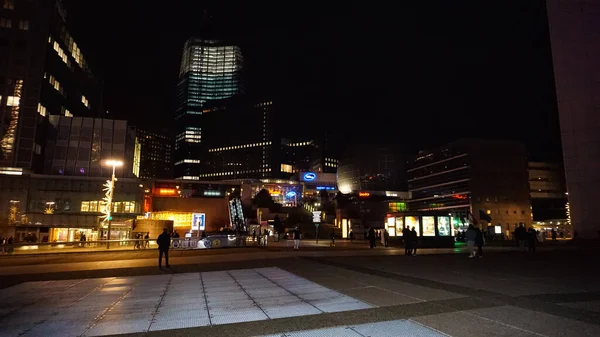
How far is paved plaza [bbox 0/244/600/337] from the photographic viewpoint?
21.1 ft

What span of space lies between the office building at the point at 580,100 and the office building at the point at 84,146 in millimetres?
64768

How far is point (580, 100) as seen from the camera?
37594 mm

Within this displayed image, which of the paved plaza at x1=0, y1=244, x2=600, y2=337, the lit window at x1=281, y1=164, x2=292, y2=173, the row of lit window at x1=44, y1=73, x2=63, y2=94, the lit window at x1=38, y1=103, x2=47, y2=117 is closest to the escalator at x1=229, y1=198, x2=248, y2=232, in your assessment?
the lit window at x1=38, y1=103, x2=47, y2=117

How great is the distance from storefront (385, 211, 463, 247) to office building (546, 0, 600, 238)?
16991 millimetres

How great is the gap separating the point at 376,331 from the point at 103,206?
60.3 meters

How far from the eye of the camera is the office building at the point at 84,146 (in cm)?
6019

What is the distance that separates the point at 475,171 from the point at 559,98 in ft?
232

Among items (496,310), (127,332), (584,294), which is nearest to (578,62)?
(584,294)

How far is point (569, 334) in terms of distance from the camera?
227 inches

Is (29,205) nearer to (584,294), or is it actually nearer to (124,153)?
(124,153)

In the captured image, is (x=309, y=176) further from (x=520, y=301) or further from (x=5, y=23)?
(x=520, y=301)

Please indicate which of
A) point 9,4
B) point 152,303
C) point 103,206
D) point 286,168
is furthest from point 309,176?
point 152,303

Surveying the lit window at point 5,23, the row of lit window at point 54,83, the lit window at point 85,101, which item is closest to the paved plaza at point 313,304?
the row of lit window at point 54,83

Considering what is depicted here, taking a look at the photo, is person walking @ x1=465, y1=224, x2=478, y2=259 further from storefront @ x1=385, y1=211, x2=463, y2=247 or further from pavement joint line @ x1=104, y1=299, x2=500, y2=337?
pavement joint line @ x1=104, y1=299, x2=500, y2=337
